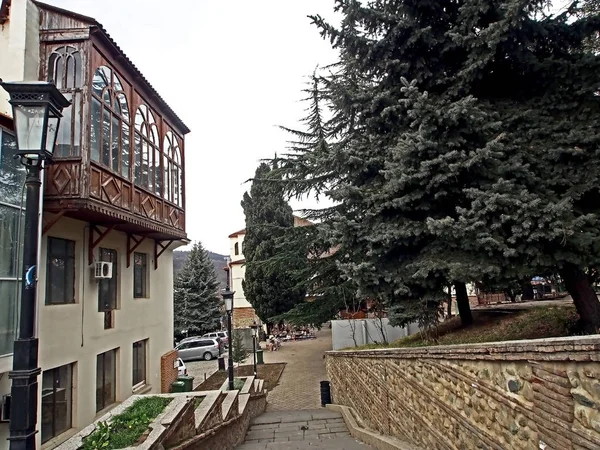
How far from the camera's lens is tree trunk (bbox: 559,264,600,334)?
5.88 metres

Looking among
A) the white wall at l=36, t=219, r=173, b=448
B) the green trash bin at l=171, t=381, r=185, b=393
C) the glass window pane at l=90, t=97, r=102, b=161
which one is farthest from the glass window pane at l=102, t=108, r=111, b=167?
the green trash bin at l=171, t=381, r=185, b=393

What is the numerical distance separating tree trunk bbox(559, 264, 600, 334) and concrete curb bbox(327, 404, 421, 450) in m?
3.21

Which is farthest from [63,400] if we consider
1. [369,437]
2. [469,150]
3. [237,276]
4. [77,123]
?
[237,276]

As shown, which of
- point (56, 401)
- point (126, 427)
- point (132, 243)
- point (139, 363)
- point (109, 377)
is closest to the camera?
point (126, 427)

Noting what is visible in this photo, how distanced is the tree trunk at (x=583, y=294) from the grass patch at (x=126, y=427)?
6.62 meters

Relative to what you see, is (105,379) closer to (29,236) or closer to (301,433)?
(301,433)

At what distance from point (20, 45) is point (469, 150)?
7.86 m

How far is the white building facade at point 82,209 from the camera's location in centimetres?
664

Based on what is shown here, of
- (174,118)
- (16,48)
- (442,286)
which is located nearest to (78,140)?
(16,48)

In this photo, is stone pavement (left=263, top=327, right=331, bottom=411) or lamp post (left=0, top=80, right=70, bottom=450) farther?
stone pavement (left=263, top=327, right=331, bottom=411)

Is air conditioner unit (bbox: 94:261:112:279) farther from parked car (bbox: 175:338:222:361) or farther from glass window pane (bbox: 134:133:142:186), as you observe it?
parked car (bbox: 175:338:222:361)

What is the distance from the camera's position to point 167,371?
12523 mm

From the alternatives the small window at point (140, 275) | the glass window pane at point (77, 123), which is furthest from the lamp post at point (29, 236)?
the small window at point (140, 275)

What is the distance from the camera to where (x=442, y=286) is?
6609mm
